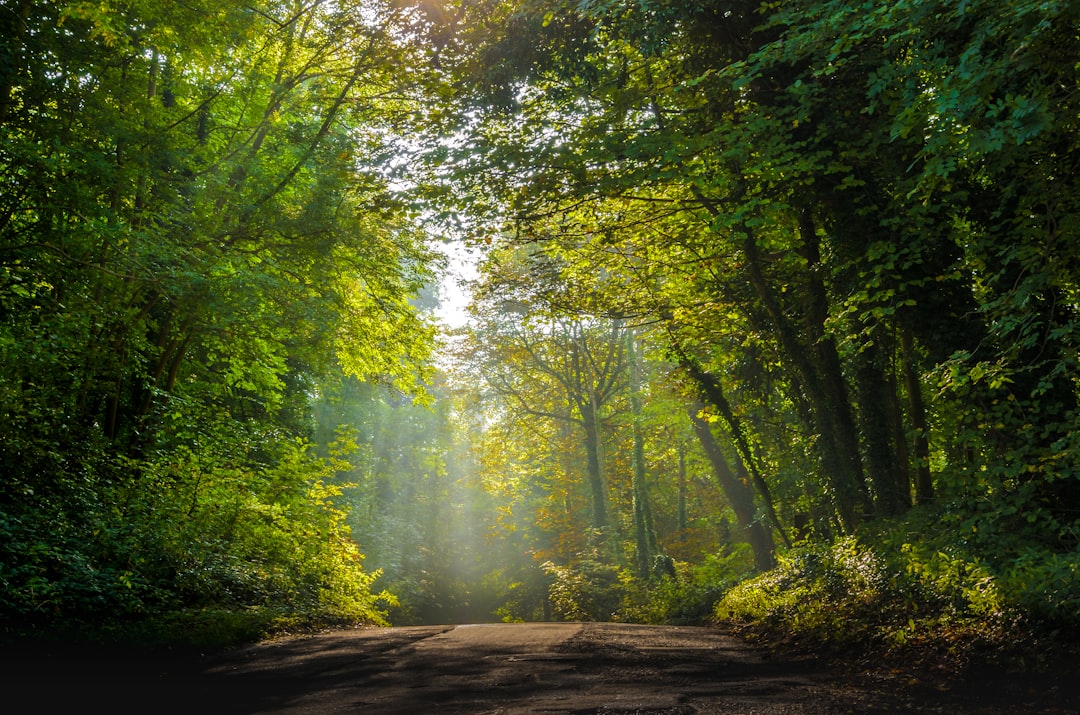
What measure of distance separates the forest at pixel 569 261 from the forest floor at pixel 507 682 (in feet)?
2.56

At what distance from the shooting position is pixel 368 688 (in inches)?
265

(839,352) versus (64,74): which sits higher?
(64,74)

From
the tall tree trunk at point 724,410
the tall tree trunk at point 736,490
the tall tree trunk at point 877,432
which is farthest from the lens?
the tall tree trunk at point 736,490

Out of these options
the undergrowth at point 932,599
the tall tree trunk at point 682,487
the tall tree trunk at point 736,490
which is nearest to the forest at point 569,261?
the undergrowth at point 932,599

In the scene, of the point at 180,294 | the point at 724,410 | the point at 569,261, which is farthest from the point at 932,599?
the point at 180,294

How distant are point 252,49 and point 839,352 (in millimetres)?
11760

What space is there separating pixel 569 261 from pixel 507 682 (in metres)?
9.49

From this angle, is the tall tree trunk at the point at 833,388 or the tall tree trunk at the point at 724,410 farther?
the tall tree trunk at the point at 724,410

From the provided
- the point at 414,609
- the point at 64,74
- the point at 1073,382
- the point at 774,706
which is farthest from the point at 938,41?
the point at 414,609

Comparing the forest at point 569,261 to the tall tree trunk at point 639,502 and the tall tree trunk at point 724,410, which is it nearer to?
the tall tree trunk at point 724,410

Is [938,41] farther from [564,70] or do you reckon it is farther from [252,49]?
[252,49]

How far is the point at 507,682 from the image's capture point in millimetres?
6867

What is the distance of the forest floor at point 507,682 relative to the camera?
18.8ft

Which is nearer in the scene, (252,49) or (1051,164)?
(1051,164)
